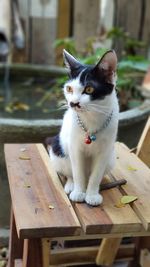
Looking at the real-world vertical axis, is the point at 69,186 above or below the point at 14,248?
above

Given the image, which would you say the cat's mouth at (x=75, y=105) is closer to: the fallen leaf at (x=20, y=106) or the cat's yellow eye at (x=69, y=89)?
the cat's yellow eye at (x=69, y=89)

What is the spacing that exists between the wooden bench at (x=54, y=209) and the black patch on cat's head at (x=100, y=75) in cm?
29

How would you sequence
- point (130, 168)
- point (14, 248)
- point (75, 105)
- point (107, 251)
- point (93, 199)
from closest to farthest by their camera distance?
point (75, 105) < point (93, 199) < point (130, 168) < point (14, 248) < point (107, 251)

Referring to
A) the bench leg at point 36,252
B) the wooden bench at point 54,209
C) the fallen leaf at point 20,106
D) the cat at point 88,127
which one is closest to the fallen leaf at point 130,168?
the wooden bench at point 54,209

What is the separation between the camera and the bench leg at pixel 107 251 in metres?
1.71

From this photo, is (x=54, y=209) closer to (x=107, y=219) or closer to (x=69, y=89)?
(x=107, y=219)

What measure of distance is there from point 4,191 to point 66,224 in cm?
84

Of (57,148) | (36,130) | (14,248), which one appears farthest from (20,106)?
(57,148)

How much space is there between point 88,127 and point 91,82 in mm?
133

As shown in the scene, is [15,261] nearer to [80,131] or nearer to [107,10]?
[80,131]

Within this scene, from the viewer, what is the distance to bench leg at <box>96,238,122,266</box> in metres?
1.71

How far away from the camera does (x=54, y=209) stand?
1.15 m

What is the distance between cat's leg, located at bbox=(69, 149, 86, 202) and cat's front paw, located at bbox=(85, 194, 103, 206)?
17mm

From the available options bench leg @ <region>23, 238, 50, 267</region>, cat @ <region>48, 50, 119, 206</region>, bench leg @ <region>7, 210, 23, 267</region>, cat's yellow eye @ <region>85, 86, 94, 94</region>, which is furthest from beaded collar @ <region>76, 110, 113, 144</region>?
bench leg @ <region>7, 210, 23, 267</region>
